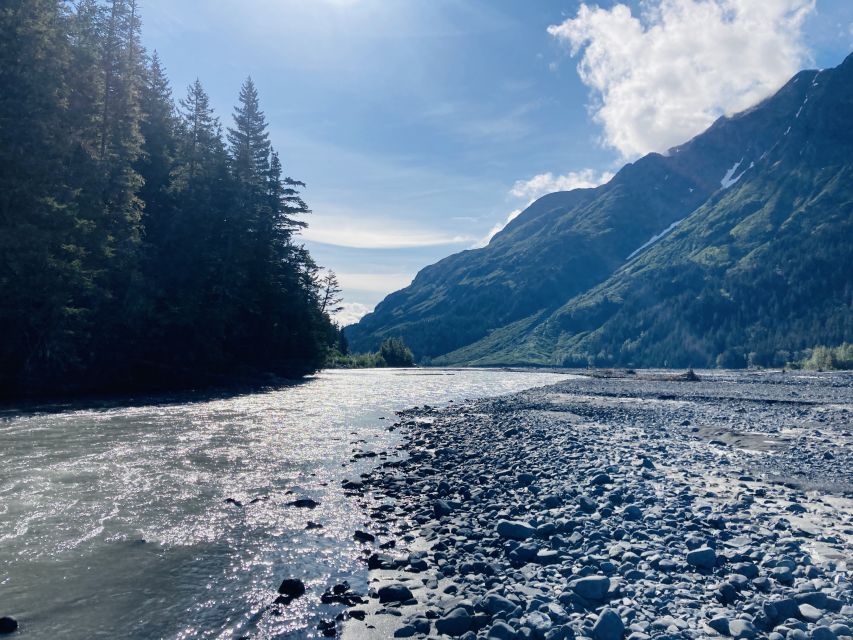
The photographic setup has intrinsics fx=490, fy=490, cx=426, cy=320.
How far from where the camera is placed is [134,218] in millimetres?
41062

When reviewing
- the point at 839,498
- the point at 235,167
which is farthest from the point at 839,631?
the point at 235,167

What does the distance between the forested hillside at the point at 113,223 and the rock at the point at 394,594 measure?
34491 mm

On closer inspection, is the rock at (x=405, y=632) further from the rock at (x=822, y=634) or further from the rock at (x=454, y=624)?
the rock at (x=822, y=634)

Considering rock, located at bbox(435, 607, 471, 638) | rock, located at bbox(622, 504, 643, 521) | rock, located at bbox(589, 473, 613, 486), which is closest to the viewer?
rock, located at bbox(435, 607, 471, 638)

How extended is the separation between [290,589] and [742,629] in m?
7.34

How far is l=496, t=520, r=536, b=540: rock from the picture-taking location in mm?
11125

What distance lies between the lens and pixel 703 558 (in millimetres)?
9008

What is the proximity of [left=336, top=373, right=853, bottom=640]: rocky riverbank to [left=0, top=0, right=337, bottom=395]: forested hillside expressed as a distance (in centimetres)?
2927

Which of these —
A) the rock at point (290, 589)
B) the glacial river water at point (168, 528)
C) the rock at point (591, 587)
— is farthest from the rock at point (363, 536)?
the rock at point (591, 587)

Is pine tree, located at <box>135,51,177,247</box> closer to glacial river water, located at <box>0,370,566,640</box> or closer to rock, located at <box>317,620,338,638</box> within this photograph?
glacial river water, located at <box>0,370,566,640</box>

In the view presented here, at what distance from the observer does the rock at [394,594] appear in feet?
29.1

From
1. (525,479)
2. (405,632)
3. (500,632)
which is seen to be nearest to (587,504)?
(525,479)

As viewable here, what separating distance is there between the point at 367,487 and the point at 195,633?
8.65 m

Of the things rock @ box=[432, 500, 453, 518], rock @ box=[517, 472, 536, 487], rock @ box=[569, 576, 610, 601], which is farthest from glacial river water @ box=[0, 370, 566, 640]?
rock @ box=[517, 472, 536, 487]
